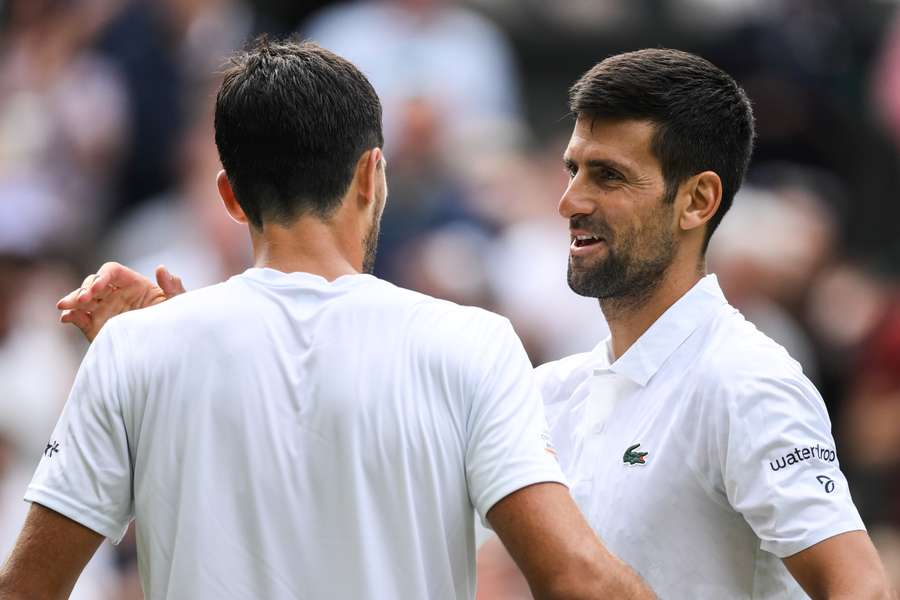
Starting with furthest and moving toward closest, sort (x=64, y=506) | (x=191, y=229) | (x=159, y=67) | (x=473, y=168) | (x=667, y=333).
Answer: (x=159, y=67) < (x=473, y=168) < (x=191, y=229) < (x=667, y=333) < (x=64, y=506)

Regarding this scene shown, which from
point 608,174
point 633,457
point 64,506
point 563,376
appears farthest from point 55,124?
point 64,506

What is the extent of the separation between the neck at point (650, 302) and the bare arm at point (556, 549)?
82 centimetres

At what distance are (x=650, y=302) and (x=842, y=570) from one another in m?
0.76

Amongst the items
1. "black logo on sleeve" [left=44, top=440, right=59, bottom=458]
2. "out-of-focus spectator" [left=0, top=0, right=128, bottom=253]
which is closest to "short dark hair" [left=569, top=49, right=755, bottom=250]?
"black logo on sleeve" [left=44, top=440, right=59, bottom=458]

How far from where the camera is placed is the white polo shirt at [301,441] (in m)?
2.57

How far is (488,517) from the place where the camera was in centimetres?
257

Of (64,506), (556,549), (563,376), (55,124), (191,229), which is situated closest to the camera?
(556,549)

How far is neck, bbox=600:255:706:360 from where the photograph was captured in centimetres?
331

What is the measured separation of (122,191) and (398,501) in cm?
567

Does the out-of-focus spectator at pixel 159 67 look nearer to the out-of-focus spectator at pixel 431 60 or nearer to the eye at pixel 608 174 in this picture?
the out-of-focus spectator at pixel 431 60

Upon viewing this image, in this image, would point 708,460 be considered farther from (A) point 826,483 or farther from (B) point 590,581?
(B) point 590,581

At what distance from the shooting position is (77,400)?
8.66ft

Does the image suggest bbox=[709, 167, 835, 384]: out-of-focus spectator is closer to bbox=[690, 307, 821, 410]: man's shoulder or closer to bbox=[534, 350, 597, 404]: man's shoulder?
bbox=[534, 350, 597, 404]: man's shoulder

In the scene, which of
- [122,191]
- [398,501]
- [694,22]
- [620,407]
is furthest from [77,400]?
[694,22]
